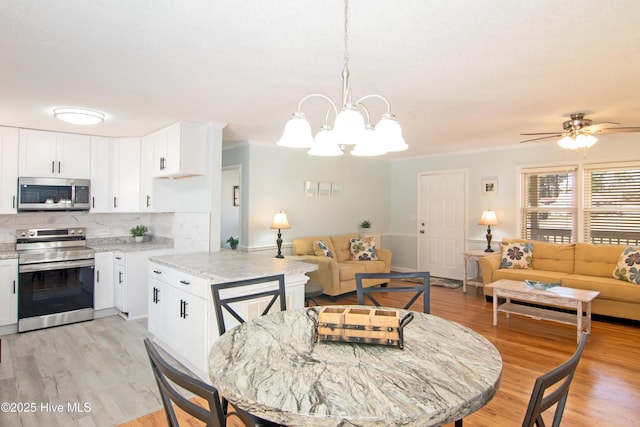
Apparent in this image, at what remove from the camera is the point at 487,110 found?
353cm

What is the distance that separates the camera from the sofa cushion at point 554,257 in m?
4.83

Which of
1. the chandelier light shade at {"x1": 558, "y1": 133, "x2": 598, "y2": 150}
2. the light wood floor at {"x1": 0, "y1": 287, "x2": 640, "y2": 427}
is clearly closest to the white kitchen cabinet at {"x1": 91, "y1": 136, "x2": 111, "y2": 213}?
the light wood floor at {"x1": 0, "y1": 287, "x2": 640, "y2": 427}

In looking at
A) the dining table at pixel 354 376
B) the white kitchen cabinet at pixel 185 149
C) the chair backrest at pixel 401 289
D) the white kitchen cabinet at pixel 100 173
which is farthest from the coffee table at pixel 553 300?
the white kitchen cabinet at pixel 100 173

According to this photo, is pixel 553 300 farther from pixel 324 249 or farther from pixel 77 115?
pixel 77 115

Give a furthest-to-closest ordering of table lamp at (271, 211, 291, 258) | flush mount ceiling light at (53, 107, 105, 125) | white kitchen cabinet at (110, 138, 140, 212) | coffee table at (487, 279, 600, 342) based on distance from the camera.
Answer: table lamp at (271, 211, 291, 258) < white kitchen cabinet at (110, 138, 140, 212) < coffee table at (487, 279, 600, 342) < flush mount ceiling light at (53, 107, 105, 125)

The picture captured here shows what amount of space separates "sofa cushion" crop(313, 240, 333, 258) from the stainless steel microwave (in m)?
2.99

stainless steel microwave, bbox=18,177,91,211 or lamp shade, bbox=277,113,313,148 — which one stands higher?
lamp shade, bbox=277,113,313,148

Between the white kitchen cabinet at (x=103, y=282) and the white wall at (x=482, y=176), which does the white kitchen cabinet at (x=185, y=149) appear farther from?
the white wall at (x=482, y=176)

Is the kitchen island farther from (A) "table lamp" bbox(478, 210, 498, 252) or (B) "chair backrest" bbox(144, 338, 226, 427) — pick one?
(A) "table lamp" bbox(478, 210, 498, 252)

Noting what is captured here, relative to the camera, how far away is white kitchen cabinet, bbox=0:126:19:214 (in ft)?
13.1

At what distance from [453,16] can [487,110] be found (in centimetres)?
199

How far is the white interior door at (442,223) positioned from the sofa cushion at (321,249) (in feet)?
7.55

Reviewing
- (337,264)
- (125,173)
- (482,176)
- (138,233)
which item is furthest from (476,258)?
(125,173)

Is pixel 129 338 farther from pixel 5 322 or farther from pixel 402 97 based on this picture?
pixel 402 97
